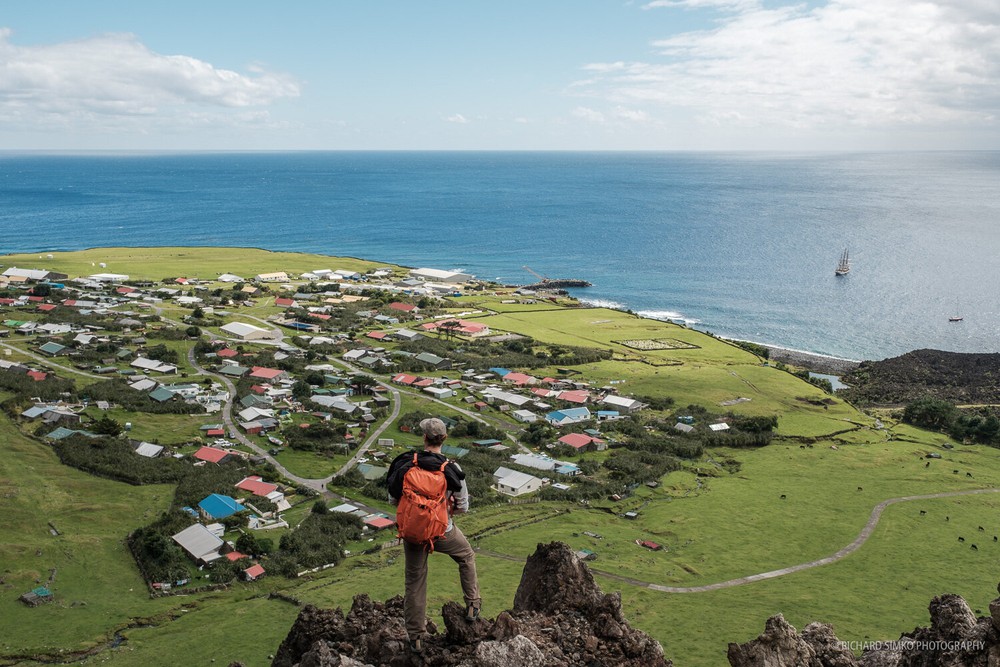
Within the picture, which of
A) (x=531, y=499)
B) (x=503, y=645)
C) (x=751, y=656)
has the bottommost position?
(x=531, y=499)

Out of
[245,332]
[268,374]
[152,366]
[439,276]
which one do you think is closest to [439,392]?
[268,374]

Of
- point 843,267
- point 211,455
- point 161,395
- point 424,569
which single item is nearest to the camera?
point 424,569

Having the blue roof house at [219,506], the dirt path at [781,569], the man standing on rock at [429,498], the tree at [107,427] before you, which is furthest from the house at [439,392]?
the man standing on rock at [429,498]

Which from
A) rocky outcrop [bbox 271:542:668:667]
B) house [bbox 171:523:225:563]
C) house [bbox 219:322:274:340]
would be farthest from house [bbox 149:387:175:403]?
rocky outcrop [bbox 271:542:668:667]

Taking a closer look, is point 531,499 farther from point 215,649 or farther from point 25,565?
point 25,565

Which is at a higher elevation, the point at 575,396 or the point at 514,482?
the point at 575,396

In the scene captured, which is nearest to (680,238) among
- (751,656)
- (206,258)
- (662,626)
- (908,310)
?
(908,310)

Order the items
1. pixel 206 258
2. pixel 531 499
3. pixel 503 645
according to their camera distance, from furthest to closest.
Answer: pixel 206 258 → pixel 531 499 → pixel 503 645

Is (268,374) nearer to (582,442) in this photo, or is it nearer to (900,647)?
(582,442)
